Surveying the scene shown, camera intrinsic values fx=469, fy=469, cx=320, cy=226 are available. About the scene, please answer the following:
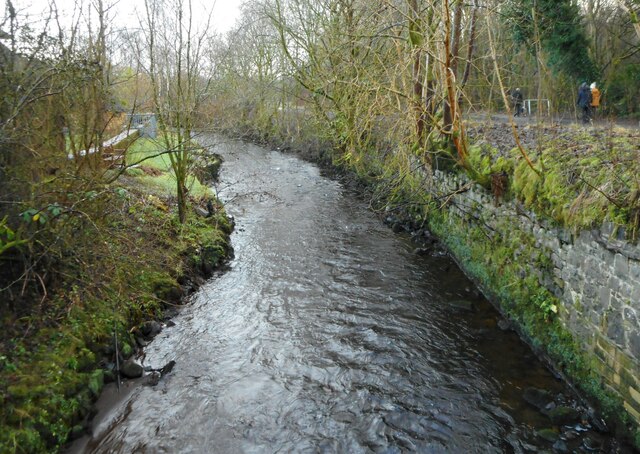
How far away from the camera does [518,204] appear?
8.19 meters

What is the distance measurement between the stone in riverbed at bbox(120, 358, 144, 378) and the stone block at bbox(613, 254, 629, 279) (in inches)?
250

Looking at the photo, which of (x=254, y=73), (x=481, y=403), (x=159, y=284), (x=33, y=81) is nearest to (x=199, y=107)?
(x=159, y=284)

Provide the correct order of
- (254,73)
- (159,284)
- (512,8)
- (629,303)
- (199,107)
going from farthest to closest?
(254,73), (512,8), (199,107), (159,284), (629,303)

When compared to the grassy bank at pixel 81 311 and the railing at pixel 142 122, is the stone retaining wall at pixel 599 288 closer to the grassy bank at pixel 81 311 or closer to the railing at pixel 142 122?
the grassy bank at pixel 81 311

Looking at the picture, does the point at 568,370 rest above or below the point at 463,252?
below

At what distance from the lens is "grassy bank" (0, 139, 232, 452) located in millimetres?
5152

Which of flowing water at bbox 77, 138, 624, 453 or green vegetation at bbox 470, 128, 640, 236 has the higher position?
green vegetation at bbox 470, 128, 640, 236

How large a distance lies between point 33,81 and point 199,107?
597cm

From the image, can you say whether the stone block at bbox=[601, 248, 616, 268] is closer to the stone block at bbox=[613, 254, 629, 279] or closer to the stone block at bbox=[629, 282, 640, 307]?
the stone block at bbox=[613, 254, 629, 279]

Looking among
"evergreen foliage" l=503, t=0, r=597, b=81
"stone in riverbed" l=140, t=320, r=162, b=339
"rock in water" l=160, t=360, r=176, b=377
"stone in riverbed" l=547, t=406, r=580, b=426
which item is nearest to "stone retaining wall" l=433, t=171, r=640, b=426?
"stone in riverbed" l=547, t=406, r=580, b=426

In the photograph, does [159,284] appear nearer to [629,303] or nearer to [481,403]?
[481,403]

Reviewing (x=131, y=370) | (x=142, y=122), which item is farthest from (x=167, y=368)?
(x=142, y=122)

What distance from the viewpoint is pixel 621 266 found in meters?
5.48

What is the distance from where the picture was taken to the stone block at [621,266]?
5.39 m
